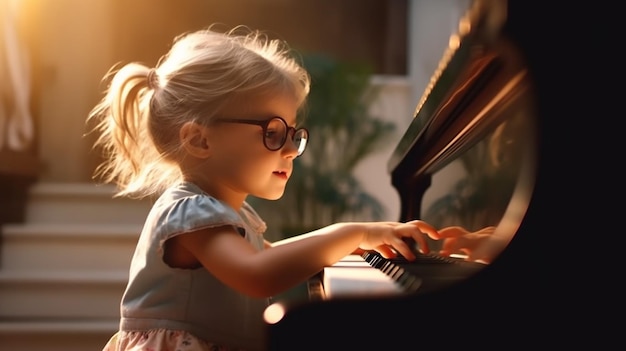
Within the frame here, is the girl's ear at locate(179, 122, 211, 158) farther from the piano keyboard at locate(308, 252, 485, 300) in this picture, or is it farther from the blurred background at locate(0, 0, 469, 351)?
the blurred background at locate(0, 0, 469, 351)

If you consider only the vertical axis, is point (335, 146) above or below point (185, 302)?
above

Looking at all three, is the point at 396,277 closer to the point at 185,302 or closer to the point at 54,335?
the point at 185,302

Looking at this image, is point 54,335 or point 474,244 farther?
point 54,335

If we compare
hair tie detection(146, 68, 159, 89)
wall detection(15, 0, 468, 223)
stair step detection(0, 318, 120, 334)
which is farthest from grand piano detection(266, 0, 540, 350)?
wall detection(15, 0, 468, 223)

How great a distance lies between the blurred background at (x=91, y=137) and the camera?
3180 millimetres

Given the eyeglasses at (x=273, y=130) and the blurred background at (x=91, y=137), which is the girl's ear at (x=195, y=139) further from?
the blurred background at (x=91, y=137)

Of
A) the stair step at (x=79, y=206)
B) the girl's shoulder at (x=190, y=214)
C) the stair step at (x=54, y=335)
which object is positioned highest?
the stair step at (x=79, y=206)

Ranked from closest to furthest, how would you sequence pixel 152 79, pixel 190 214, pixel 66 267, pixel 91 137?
pixel 190 214
pixel 152 79
pixel 66 267
pixel 91 137

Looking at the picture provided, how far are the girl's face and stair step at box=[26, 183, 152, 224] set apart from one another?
2.66 meters

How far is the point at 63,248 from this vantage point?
3426 mm

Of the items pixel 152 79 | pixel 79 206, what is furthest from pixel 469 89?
pixel 79 206

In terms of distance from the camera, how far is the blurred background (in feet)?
10.4

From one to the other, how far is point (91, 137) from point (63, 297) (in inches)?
70.1

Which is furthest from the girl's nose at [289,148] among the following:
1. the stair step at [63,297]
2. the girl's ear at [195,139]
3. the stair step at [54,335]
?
the stair step at [63,297]
